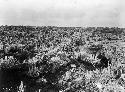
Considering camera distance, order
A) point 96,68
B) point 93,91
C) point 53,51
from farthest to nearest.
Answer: point 53,51 < point 96,68 < point 93,91

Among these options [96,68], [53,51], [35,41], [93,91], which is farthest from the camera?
[35,41]

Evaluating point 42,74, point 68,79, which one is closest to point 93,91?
point 68,79

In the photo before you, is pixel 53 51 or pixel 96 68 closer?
pixel 96 68

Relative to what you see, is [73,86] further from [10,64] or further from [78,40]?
[78,40]

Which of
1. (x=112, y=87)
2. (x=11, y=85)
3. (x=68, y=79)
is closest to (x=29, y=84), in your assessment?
(x=11, y=85)

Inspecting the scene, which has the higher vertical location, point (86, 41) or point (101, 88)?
point (86, 41)

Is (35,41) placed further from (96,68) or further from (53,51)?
(96,68)
